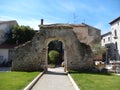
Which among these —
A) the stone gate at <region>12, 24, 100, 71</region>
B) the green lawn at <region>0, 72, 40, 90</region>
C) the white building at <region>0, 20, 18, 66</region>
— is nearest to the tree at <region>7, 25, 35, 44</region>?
the white building at <region>0, 20, 18, 66</region>

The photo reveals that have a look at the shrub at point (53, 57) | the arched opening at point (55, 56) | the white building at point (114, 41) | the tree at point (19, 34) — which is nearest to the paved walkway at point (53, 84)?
the arched opening at point (55, 56)

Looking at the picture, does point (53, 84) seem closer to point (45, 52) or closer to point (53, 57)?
point (45, 52)

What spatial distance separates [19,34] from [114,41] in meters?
21.0

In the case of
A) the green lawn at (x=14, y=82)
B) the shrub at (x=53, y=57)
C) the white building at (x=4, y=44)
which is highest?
the white building at (x=4, y=44)

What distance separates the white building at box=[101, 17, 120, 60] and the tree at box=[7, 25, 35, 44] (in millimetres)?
18355

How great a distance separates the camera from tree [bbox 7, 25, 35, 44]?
43406 mm

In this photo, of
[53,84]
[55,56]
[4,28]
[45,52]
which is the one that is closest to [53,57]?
[55,56]

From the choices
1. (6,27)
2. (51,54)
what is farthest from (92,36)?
(6,27)

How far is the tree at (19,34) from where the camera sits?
43.4m

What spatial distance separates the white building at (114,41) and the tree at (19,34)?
18355mm

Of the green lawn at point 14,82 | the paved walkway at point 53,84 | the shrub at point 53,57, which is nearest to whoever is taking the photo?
the green lawn at point 14,82

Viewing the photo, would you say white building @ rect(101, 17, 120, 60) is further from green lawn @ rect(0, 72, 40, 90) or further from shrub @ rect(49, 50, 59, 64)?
green lawn @ rect(0, 72, 40, 90)

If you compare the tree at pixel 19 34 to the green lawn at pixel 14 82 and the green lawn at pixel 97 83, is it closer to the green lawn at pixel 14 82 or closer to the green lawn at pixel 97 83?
the green lawn at pixel 14 82

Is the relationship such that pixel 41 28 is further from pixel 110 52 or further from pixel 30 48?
pixel 110 52
